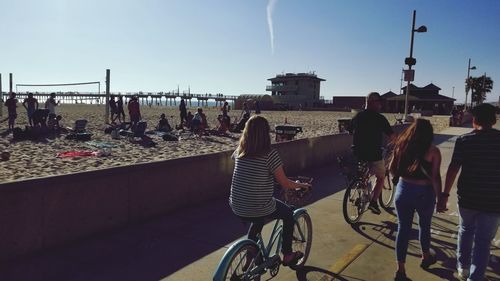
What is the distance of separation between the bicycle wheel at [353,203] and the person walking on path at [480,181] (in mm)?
2320

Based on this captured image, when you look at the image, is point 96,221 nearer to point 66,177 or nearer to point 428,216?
point 66,177

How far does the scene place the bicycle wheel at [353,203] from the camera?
20.2 ft

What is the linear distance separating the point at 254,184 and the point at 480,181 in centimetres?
216

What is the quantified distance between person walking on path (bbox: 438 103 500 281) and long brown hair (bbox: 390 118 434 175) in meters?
0.29

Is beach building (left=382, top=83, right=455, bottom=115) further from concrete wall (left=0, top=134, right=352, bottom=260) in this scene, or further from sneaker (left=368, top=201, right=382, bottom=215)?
concrete wall (left=0, top=134, right=352, bottom=260)

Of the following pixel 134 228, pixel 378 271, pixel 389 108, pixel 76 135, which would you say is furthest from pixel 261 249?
pixel 389 108

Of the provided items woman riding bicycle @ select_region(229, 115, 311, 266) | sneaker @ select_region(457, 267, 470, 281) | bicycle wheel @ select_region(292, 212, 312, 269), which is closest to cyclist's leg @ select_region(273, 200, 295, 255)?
woman riding bicycle @ select_region(229, 115, 311, 266)

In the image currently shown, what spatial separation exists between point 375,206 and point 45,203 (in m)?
5.05

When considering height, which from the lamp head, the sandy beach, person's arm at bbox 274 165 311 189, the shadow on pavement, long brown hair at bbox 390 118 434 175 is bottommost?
the shadow on pavement

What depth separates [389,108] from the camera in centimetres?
7056

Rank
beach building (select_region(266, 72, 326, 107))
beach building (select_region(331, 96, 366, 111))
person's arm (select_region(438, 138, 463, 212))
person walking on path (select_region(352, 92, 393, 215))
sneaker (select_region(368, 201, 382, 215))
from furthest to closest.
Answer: beach building (select_region(266, 72, 326, 107))
beach building (select_region(331, 96, 366, 111))
sneaker (select_region(368, 201, 382, 215))
person walking on path (select_region(352, 92, 393, 215))
person's arm (select_region(438, 138, 463, 212))

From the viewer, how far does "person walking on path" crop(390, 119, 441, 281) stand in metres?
4.01

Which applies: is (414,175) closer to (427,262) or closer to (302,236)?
(427,262)

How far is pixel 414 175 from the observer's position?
4039 mm
